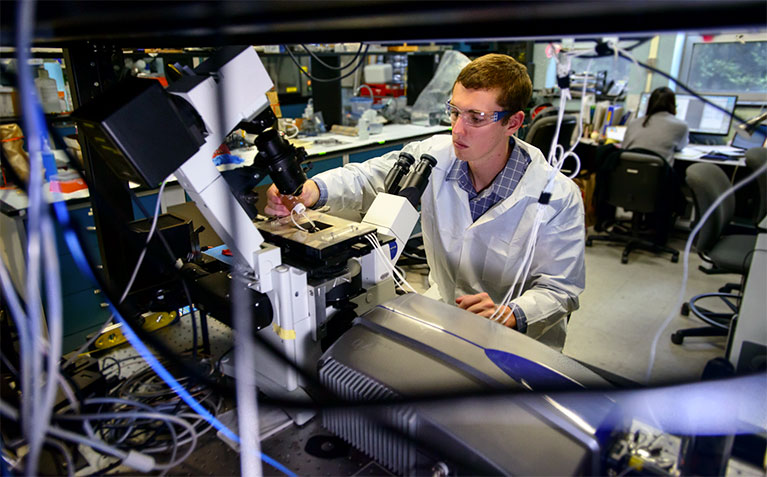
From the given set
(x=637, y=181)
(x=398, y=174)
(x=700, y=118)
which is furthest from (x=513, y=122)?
(x=700, y=118)

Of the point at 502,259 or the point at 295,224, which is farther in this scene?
the point at 502,259

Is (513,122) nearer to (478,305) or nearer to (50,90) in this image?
(478,305)

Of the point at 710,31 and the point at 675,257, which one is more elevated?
the point at 710,31

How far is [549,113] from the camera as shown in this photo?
3.81 metres

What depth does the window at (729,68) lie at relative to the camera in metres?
4.06

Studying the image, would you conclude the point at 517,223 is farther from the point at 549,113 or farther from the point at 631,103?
the point at 631,103

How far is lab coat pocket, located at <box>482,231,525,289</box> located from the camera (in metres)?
1.47

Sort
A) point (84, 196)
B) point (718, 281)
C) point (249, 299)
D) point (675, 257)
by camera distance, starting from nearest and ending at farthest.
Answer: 1. point (249, 299)
2. point (84, 196)
3. point (718, 281)
4. point (675, 257)

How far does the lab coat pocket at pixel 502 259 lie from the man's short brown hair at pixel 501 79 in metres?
0.38

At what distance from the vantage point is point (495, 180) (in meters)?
1.54

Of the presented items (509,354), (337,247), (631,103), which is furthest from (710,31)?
(631,103)

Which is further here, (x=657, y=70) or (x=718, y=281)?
(x=718, y=281)

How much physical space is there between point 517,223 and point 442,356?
0.90m

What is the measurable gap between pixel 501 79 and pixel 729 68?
13.4 feet
